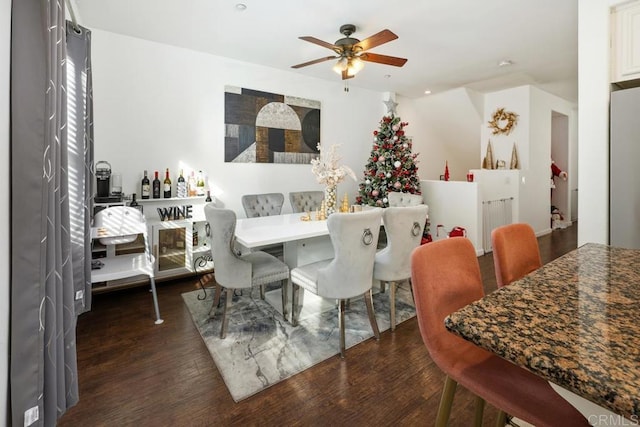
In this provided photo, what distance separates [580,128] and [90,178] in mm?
4051

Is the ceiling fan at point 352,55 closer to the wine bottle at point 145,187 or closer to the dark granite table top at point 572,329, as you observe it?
the wine bottle at point 145,187

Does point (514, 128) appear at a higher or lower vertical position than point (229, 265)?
higher

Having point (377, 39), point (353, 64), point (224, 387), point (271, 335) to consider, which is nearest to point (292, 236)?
point (271, 335)

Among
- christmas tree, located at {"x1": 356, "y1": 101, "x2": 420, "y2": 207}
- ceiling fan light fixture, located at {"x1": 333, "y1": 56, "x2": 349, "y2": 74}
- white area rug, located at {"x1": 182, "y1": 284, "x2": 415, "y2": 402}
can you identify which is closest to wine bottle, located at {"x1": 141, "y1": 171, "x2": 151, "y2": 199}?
white area rug, located at {"x1": 182, "y1": 284, "x2": 415, "y2": 402}

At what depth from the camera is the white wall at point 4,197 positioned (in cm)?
108

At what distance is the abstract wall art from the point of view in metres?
4.08

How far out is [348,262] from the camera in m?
2.17

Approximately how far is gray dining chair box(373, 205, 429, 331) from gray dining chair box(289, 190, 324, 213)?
165 cm

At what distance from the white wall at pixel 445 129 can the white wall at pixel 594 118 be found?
124 inches

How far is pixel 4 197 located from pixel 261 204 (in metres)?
2.70

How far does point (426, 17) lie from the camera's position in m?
3.04

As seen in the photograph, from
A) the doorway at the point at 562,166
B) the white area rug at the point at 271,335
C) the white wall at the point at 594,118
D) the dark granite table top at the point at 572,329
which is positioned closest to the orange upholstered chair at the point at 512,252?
the dark granite table top at the point at 572,329

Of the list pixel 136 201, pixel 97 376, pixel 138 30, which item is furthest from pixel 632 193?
pixel 138 30

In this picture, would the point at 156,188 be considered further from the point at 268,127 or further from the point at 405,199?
the point at 405,199
